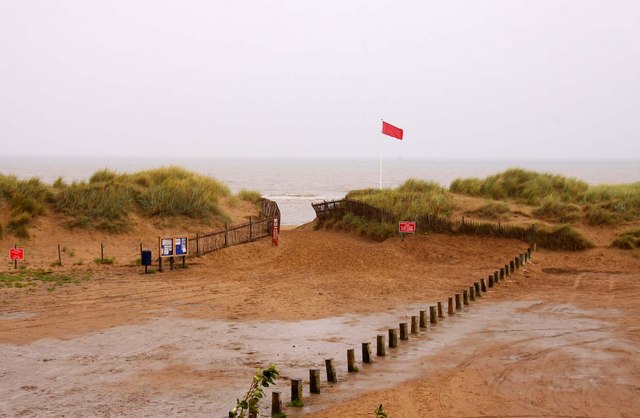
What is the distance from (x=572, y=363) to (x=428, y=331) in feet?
12.4

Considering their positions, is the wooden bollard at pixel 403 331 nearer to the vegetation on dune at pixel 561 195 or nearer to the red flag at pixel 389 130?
the vegetation on dune at pixel 561 195

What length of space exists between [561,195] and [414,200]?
7.74m

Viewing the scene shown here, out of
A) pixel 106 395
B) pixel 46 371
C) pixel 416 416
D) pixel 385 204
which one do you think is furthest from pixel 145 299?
pixel 385 204

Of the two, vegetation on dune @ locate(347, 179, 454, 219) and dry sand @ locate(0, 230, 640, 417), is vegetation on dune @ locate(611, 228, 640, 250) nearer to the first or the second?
dry sand @ locate(0, 230, 640, 417)

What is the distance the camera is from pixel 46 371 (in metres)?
14.1

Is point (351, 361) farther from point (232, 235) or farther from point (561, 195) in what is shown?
point (561, 195)

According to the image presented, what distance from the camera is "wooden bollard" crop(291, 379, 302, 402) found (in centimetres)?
1208

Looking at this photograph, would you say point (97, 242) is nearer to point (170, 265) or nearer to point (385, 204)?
point (170, 265)

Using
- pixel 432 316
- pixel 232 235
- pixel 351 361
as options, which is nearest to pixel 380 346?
pixel 351 361

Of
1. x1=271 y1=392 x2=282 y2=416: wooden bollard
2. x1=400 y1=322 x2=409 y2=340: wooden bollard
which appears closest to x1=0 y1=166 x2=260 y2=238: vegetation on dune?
x1=400 y1=322 x2=409 y2=340: wooden bollard

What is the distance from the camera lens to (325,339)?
16547 mm

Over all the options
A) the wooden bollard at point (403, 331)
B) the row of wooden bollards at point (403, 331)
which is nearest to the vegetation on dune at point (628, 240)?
the row of wooden bollards at point (403, 331)

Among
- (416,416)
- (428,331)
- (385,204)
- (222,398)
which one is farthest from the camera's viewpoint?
(385,204)

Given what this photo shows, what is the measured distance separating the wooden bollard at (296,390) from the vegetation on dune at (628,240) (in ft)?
69.6
